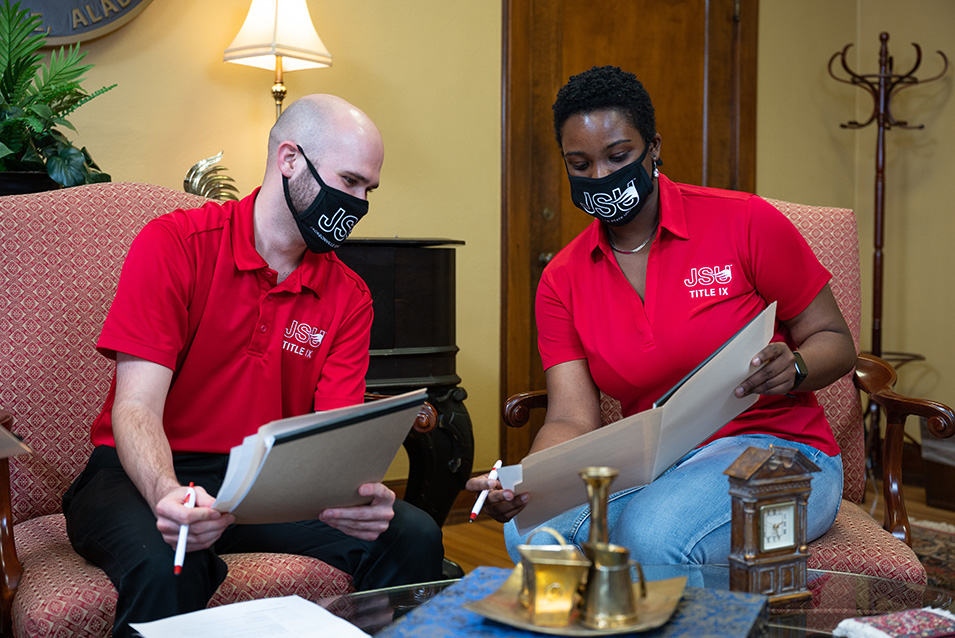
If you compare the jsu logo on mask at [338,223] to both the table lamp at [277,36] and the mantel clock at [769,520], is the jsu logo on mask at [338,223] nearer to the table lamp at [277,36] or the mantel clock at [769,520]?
the mantel clock at [769,520]

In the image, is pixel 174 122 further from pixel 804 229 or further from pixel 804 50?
pixel 804 50

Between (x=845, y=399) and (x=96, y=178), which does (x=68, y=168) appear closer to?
(x=96, y=178)

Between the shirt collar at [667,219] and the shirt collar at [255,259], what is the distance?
48 centimetres

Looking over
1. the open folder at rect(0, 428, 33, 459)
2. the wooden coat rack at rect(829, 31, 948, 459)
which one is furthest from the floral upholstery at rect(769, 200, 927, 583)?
the wooden coat rack at rect(829, 31, 948, 459)

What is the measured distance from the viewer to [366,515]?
1.25 meters

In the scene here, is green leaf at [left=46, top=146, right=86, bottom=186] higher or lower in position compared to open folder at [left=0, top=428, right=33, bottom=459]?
higher

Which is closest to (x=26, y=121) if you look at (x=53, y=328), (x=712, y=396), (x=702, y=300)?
(x=53, y=328)

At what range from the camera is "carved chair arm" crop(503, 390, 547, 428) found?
Result: 1819mm

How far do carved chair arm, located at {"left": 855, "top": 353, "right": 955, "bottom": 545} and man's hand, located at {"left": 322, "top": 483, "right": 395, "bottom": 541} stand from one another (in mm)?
866

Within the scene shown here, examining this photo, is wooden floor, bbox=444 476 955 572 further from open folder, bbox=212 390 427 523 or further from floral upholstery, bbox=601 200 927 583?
open folder, bbox=212 390 427 523

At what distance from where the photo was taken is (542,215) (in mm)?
3492

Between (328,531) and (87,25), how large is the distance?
1.81 meters

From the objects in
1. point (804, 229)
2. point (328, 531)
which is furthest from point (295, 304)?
point (804, 229)

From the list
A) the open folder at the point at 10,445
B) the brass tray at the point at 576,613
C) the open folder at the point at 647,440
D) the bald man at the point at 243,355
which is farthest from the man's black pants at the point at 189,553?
the brass tray at the point at 576,613
